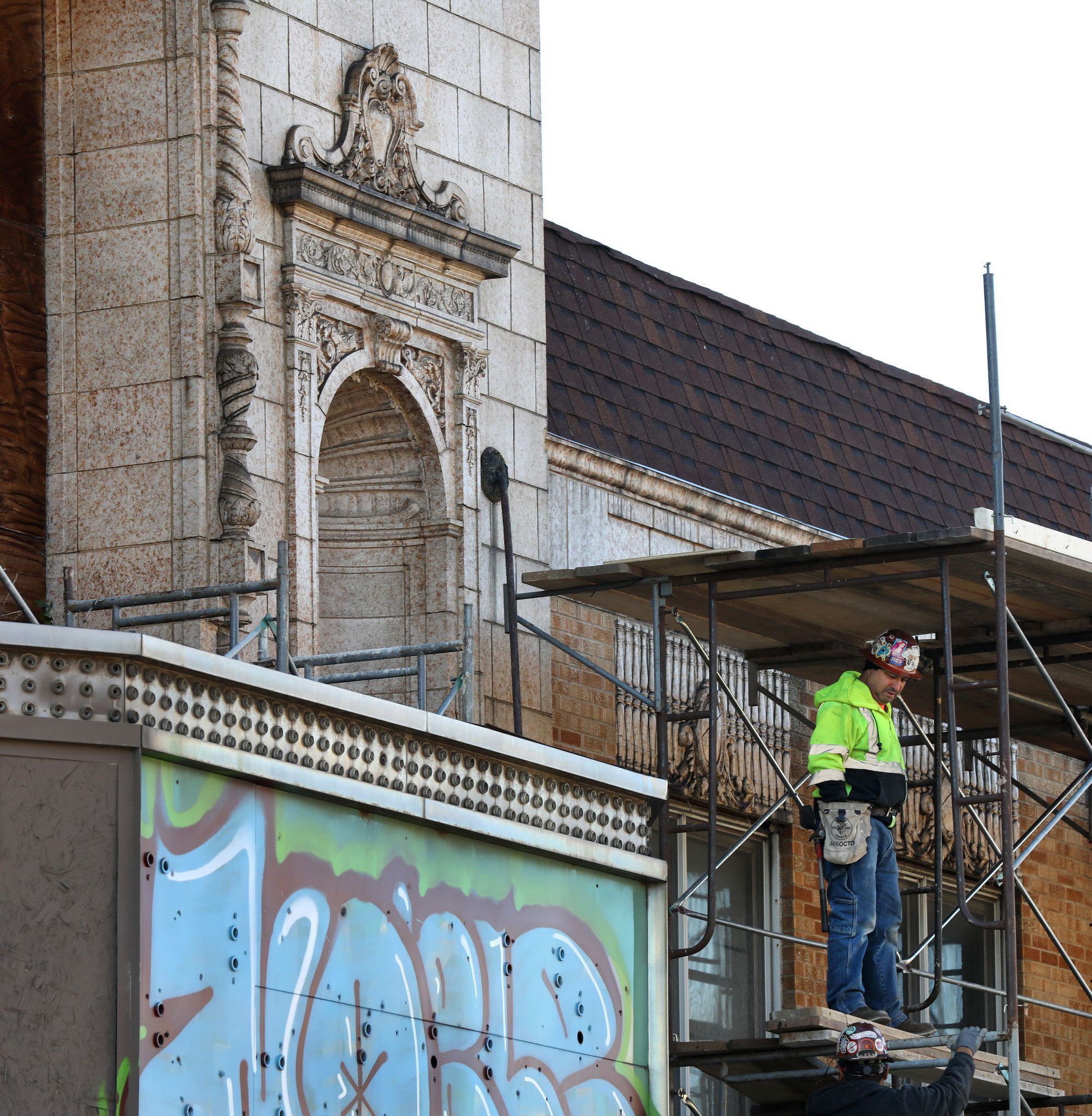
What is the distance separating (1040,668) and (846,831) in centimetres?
213

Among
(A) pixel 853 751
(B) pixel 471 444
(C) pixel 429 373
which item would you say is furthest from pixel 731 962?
(A) pixel 853 751

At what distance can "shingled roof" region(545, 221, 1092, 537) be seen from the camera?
64.4 feet

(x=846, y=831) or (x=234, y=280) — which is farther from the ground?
(x=234, y=280)

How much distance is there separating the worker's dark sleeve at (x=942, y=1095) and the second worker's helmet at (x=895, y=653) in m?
2.29

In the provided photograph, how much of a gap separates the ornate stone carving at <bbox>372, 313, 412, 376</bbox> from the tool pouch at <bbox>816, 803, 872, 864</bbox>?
4070mm

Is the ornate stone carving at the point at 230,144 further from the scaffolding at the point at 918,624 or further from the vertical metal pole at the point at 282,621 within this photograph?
the vertical metal pole at the point at 282,621

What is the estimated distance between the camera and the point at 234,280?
16.1 m

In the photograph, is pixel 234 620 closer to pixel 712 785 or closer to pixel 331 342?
pixel 712 785

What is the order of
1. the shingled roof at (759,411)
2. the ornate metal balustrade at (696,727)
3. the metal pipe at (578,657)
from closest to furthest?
the metal pipe at (578,657) → the ornate metal balustrade at (696,727) → the shingled roof at (759,411)

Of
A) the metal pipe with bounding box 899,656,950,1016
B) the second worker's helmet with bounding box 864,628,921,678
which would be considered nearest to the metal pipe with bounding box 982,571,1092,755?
the second worker's helmet with bounding box 864,628,921,678

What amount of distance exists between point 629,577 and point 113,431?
3.01 m

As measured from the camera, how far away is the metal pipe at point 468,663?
15.1 meters

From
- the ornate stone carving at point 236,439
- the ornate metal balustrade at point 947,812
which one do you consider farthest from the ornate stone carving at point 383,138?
the ornate metal balustrade at point 947,812

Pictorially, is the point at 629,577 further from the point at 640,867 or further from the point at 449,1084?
the point at 449,1084
